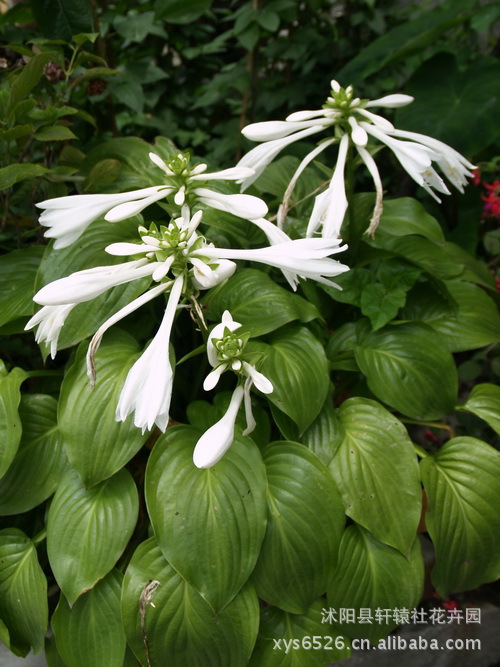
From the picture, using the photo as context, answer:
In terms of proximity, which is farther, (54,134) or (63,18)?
(63,18)

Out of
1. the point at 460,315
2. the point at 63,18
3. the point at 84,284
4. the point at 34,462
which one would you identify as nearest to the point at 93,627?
the point at 34,462

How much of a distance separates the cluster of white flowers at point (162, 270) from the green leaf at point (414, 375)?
0.99 ft

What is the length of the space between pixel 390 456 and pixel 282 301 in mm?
324

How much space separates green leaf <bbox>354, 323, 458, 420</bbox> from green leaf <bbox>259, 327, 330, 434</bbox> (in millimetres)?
101

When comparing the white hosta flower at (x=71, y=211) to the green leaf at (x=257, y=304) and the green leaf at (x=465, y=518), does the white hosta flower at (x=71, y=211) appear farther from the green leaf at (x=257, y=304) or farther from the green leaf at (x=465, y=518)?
the green leaf at (x=465, y=518)

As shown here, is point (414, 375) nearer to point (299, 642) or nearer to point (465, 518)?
point (465, 518)

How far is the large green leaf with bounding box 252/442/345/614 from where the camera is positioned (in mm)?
837

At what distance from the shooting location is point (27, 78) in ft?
3.47

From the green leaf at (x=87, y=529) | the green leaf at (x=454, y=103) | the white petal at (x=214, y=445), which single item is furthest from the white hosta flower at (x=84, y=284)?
the green leaf at (x=454, y=103)

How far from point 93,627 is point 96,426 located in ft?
1.05

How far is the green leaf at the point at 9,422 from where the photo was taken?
0.84 metres

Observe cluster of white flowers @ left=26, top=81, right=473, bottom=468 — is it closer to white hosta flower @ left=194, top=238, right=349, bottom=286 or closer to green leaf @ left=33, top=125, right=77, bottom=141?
white hosta flower @ left=194, top=238, right=349, bottom=286

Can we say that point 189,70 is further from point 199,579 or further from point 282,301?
point 199,579

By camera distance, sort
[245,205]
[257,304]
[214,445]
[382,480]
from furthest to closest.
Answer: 1. [257,304]
2. [382,480]
3. [245,205]
4. [214,445]
